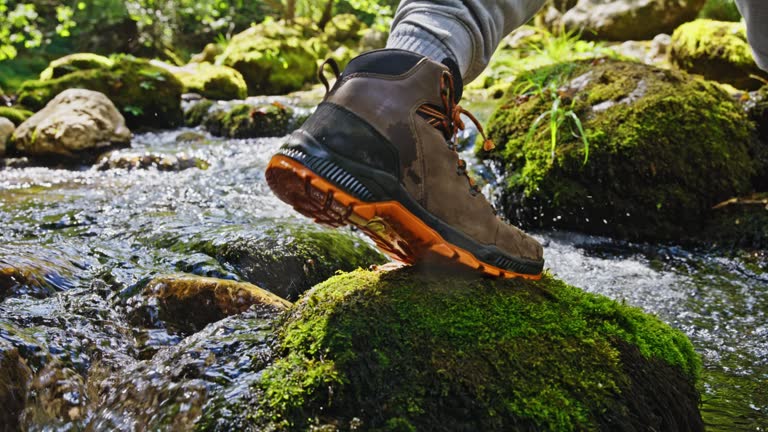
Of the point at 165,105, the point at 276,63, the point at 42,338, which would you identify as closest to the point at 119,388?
the point at 42,338

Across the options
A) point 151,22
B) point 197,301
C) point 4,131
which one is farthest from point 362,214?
point 151,22

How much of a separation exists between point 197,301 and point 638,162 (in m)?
3.53

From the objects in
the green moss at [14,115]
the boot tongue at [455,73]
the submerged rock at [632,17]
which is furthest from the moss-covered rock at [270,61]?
the boot tongue at [455,73]

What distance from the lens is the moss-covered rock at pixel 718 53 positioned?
7953 mm

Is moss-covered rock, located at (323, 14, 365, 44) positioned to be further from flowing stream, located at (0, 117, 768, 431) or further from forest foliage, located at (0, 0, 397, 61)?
flowing stream, located at (0, 117, 768, 431)

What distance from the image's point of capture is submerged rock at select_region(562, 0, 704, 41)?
1167 cm

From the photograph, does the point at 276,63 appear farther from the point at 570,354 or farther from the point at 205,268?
the point at 570,354

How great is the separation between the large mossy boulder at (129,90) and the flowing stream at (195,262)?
9.61 feet

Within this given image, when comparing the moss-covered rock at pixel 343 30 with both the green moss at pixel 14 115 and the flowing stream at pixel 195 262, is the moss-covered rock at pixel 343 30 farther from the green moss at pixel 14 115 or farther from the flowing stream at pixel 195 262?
the flowing stream at pixel 195 262

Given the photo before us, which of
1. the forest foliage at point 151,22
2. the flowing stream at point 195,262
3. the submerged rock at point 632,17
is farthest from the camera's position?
the forest foliage at point 151,22

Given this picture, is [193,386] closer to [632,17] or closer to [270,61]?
[270,61]

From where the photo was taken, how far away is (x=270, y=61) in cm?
1280

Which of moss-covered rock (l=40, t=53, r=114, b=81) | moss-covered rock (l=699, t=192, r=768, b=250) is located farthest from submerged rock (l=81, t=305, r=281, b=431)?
moss-covered rock (l=40, t=53, r=114, b=81)

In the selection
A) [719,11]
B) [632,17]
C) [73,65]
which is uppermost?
[719,11]
